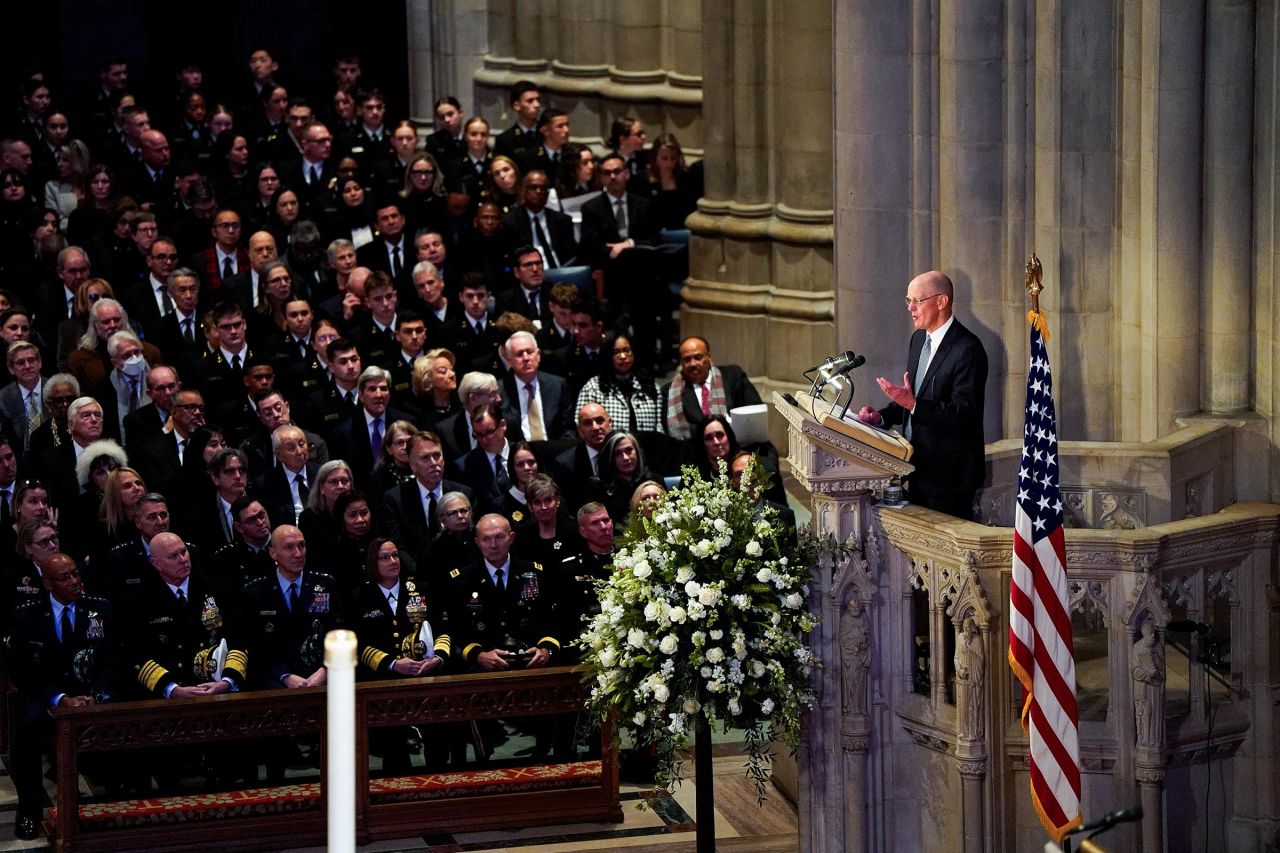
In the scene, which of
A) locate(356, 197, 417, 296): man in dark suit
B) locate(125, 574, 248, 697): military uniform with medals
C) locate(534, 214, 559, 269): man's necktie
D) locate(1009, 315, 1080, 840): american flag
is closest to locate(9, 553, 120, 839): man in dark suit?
locate(125, 574, 248, 697): military uniform with medals

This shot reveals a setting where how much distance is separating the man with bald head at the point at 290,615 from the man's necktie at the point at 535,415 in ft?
9.05

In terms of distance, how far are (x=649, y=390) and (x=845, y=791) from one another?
4.42m

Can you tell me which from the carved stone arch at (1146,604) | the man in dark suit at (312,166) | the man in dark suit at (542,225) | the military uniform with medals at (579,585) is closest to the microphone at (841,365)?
the carved stone arch at (1146,604)

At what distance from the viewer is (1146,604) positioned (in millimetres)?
8891

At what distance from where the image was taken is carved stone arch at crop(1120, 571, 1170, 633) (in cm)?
888

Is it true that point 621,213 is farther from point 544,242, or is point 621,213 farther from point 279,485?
point 279,485

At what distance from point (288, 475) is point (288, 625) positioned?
5.80 feet

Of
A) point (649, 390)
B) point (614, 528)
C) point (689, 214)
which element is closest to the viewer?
point (614, 528)

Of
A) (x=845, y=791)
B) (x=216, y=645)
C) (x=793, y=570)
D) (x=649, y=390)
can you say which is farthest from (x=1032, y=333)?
(x=649, y=390)

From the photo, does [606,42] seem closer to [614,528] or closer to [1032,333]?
[614,528]

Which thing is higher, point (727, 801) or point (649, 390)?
point (649, 390)

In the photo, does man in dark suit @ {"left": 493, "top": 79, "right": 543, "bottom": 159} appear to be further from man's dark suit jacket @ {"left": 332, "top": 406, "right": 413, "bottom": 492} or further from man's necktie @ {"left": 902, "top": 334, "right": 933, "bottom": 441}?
man's necktie @ {"left": 902, "top": 334, "right": 933, "bottom": 441}

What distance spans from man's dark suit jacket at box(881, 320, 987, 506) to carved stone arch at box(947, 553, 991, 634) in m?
0.63

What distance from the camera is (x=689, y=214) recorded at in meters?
17.8
